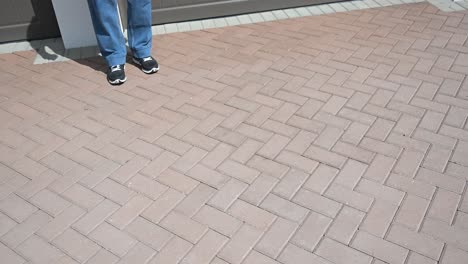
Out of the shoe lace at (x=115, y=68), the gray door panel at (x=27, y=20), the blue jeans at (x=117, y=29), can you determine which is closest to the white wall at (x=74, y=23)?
the gray door panel at (x=27, y=20)

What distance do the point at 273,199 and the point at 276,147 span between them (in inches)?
20.6

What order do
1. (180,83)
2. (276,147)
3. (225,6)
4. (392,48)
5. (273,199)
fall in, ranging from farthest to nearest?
(225,6), (392,48), (180,83), (276,147), (273,199)

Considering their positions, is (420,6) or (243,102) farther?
(420,6)

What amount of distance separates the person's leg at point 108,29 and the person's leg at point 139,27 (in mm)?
127

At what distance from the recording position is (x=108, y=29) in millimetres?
3842

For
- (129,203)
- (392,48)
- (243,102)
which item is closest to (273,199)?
(129,203)

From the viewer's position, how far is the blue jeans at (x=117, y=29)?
12.3ft

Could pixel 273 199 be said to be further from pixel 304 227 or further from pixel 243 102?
pixel 243 102

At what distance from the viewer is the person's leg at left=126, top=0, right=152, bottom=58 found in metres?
3.90

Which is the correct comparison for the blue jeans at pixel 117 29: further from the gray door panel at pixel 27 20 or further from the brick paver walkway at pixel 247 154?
the gray door panel at pixel 27 20

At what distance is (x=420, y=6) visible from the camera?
507cm

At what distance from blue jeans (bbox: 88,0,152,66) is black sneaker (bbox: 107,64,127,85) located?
0.05 metres

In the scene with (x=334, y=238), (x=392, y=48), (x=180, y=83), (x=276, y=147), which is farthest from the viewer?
(x=392, y=48)

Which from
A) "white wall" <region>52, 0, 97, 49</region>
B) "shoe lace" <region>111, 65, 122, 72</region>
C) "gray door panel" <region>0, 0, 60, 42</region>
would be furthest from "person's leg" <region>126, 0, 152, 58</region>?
"gray door panel" <region>0, 0, 60, 42</region>
